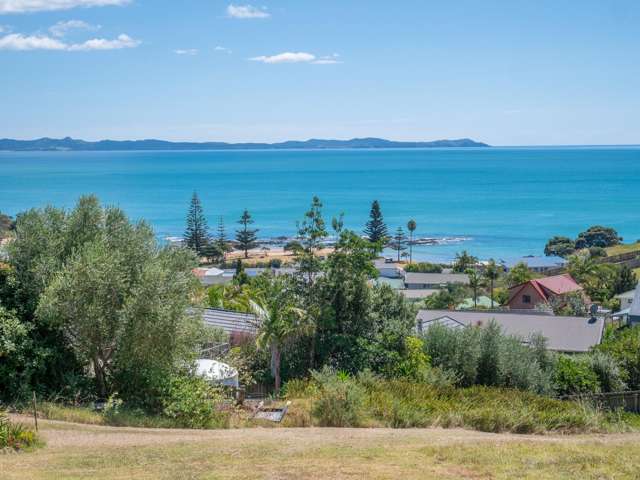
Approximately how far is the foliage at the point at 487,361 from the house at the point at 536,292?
2986 centimetres

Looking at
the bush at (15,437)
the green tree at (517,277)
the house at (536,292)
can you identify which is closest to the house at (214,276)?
the green tree at (517,277)

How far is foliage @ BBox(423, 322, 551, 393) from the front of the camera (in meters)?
20.0

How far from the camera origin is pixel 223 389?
16828 millimetres

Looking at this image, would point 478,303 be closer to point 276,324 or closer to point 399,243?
point 276,324

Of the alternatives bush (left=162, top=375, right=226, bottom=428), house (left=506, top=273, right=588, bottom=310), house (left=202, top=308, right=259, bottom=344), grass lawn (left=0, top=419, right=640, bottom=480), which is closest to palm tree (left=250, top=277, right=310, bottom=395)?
house (left=202, top=308, right=259, bottom=344)

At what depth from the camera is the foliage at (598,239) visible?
94.9 meters

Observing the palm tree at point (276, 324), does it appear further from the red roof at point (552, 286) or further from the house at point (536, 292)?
the red roof at point (552, 286)

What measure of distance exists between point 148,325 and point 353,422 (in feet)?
15.5

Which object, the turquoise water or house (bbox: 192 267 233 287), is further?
the turquoise water

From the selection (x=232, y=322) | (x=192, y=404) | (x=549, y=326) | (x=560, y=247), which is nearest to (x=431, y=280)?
(x=549, y=326)

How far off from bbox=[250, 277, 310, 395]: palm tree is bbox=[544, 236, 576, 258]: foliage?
74.4 metres

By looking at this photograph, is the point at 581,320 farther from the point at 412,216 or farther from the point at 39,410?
the point at 412,216

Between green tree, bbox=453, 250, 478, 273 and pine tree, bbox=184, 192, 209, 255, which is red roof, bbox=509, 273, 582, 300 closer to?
green tree, bbox=453, 250, 478, 273

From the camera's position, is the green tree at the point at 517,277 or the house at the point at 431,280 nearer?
the green tree at the point at 517,277
